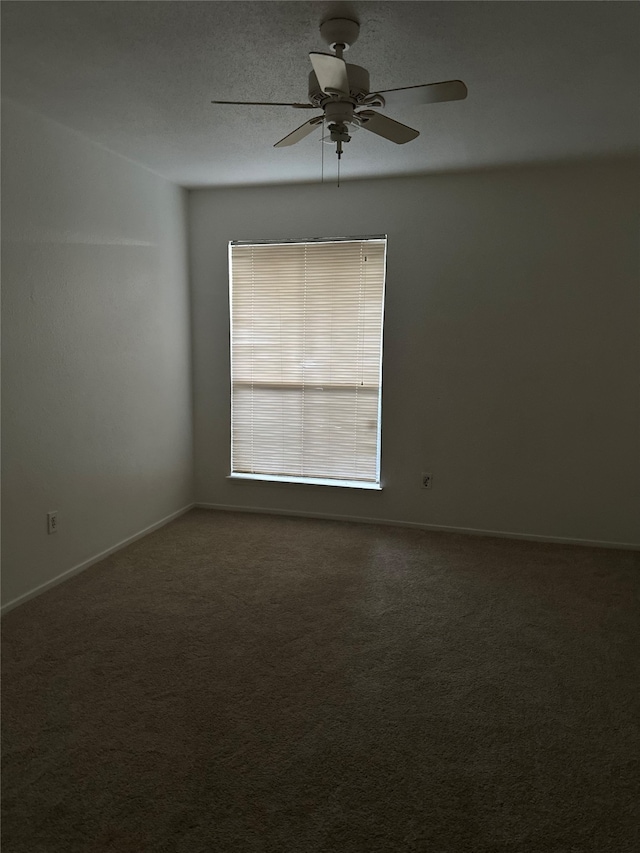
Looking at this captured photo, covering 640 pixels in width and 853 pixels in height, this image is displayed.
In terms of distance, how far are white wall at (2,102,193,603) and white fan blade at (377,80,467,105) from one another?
192 centimetres

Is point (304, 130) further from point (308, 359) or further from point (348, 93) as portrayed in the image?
point (308, 359)

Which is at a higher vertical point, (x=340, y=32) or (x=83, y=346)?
(x=340, y=32)

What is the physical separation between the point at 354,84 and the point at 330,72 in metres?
0.26

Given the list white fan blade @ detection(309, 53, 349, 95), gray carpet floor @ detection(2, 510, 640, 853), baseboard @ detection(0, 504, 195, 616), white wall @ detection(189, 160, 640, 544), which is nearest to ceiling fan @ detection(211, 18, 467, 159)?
white fan blade @ detection(309, 53, 349, 95)

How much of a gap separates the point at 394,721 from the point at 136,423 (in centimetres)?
263

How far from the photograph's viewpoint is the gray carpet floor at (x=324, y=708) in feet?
5.67

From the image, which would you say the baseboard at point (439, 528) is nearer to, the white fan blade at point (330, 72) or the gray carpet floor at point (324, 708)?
the gray carpet floor at point (324, 708)

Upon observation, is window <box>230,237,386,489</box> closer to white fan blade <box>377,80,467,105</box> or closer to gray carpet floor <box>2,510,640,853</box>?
gray carpet floor <box>2,510,640,853</box>

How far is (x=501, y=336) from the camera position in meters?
4.08

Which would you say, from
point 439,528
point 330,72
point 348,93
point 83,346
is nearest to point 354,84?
point 348,93

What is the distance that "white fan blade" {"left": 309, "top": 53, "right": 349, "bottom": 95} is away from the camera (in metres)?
1.81

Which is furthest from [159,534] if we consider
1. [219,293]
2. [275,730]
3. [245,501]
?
[275,730]

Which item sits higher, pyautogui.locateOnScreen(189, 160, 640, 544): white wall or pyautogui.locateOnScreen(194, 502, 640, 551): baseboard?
pyautogui.locateOnScreen(189, 160, 640, 544): white wall

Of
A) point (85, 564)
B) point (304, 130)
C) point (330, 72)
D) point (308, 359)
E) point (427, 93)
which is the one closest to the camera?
point (330, 72)
